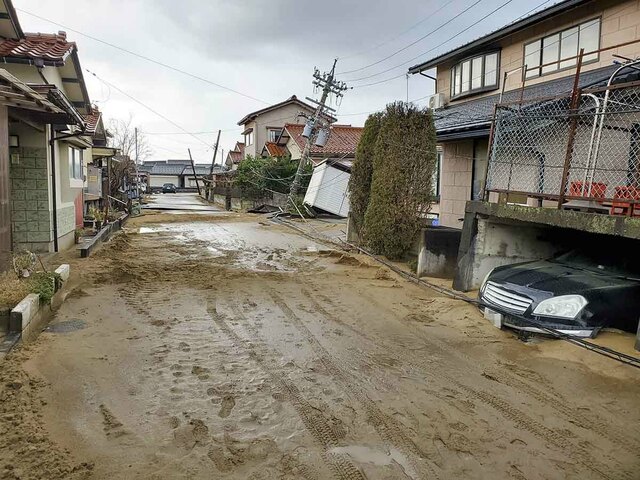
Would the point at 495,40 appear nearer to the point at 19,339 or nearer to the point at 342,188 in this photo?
the point at 342,188

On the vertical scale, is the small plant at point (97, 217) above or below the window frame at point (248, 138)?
below

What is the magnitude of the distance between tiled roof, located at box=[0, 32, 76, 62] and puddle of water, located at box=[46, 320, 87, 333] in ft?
21.4

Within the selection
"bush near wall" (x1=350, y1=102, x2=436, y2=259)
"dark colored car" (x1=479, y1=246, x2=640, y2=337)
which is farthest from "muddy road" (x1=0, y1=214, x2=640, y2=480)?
"bush near wall" (x1=350, y1=102, x2=436, y2=259)

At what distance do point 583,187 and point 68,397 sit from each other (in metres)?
6.32

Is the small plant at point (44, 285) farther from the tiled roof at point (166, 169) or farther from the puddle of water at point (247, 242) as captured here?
the tiled roof at point (166, 169)

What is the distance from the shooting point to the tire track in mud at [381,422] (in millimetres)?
3045

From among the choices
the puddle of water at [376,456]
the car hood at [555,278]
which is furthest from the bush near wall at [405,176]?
the puddle of water at [376,456]

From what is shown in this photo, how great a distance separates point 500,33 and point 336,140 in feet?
67.0

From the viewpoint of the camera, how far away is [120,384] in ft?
13.6

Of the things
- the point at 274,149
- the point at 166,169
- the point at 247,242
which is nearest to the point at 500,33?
the point at 247,242

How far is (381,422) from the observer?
3.56 m

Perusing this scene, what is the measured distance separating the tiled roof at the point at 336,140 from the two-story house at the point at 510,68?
1504cm

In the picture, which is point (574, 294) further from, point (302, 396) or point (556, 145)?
point (556, 145)

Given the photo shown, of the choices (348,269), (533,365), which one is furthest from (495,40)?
(533,365)
